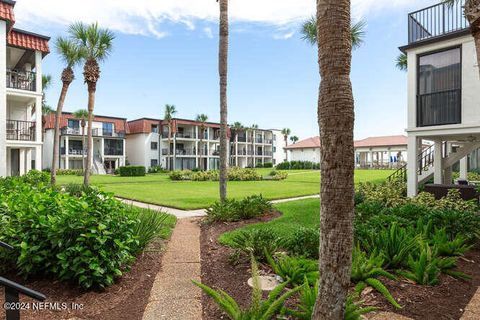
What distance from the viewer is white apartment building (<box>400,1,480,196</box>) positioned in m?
11.3

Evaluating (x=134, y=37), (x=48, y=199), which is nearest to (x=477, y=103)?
(x=48, y=199)

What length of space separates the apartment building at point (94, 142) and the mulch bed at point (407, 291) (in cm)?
4660

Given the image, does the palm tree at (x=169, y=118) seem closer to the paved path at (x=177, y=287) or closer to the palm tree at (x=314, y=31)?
the palm tree at (x=314, y=31)

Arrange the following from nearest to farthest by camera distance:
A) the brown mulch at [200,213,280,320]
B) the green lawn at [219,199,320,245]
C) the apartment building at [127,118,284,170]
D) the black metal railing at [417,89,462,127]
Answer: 1. the brown mulch at [200,213,280,320]
2. the green lawn at [219,199,320,245]
3. the black metal railing at [417,89,462,127]
4. the apartment building at [127,118,284,170]

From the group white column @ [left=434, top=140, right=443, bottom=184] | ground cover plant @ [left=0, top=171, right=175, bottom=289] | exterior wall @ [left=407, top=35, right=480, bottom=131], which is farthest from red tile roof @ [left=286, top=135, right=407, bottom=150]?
ground cover plant @ [left=0, top=171, right=175, bottom=289]

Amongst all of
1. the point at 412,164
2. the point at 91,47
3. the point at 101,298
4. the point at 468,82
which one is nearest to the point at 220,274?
the point at 101,298

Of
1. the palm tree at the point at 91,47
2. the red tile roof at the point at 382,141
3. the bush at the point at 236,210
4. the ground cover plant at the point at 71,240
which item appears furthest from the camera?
the red tile roof at the point at 382,141

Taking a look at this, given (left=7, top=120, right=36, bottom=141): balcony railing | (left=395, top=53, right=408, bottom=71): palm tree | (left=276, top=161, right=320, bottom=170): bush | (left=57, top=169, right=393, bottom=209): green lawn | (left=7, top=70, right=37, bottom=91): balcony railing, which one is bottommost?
(left=57, top=169, right=393, bottom=209): green lawn

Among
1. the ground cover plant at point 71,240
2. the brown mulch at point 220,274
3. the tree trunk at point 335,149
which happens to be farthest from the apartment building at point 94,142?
the tree trunk at point 335,149

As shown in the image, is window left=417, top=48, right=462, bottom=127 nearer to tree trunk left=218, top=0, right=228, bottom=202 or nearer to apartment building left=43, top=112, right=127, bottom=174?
tree trunk left=218, top=0, right=228, bottom=202

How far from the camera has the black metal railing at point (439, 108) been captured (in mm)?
11613

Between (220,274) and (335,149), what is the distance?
3365 mm

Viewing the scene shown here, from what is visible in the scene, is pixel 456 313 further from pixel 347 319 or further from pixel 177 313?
pixel 177 313

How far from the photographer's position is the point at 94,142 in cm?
5234
